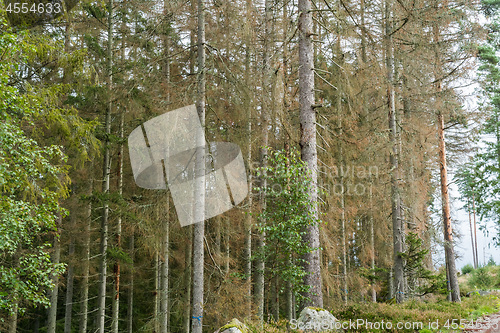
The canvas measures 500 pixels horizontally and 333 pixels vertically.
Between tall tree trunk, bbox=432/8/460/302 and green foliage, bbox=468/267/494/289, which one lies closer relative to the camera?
tall tree trunk, bbox=432/8/460/302

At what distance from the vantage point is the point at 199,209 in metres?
8.80

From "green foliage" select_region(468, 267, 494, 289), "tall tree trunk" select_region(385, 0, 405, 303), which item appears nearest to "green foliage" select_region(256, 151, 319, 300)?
"tall tree trunk" select_region(385, 0, 405, 303)

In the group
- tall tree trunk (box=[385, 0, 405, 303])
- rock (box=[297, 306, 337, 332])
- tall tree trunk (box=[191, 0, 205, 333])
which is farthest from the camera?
tall tree trunk (box=[385, 0, 405, 303])

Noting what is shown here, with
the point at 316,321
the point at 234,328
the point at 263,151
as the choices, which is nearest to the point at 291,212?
the point at 316,321

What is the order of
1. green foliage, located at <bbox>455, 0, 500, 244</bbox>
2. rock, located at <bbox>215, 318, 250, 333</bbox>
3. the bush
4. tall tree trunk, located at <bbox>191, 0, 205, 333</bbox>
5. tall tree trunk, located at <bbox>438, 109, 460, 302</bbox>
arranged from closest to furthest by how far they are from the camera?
1. rock, located at <bbox>215, 318, 250, 333</bbox>
2. tall tree trunk, located at <bbox>191, 0, 205, 333</bbox>
3. tall tree trunk, located at <bbox>438, 109, 460, 302</bbox>
4. green foliage, located at <bbox>455, 0, 500, 244</bbox>
5. the bush

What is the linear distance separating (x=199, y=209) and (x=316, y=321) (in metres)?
3.71

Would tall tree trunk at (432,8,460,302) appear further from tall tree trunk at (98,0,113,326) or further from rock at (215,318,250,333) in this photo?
tall tree trunk at (98,0,113,326)

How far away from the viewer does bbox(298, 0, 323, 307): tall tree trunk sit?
756 centimetres

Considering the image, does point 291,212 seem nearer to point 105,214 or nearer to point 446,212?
point 105,214

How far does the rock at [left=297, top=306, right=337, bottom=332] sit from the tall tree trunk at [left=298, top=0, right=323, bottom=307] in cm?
91

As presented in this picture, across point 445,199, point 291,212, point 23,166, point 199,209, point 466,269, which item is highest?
point 23,166

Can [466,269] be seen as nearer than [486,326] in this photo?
No

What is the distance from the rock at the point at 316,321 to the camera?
6.28 metres

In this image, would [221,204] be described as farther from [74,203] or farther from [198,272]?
[74,203]
